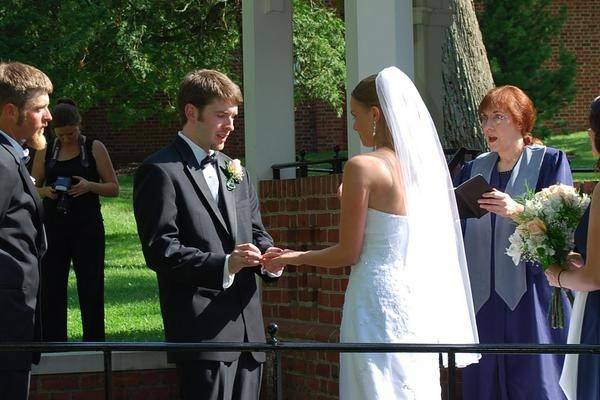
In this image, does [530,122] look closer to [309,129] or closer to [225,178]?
[225,178]

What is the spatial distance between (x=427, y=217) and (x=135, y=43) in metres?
11.2

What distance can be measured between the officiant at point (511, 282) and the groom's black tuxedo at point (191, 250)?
1.44 metres

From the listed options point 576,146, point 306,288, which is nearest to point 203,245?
point 306,288

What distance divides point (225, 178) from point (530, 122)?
1.82m

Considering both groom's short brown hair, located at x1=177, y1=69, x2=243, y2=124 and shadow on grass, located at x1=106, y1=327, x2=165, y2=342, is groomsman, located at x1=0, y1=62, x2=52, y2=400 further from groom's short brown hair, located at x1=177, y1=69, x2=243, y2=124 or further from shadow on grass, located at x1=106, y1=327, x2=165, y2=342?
shadow on grass, located at x1=106, y1=327, x2=165, y2=342

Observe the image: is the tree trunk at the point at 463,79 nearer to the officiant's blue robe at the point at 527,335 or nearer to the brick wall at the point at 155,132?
the officiant's blue robe at the point at 527,335

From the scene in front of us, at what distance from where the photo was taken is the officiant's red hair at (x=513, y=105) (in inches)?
239

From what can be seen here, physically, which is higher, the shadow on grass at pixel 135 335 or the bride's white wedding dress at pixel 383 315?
the bride's white wedding dress at pixel 383 315

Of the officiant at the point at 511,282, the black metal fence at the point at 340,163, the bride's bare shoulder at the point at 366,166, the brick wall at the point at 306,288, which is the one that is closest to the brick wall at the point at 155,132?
the black metal fence at the point at 340,163

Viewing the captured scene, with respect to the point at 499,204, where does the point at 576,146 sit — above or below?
above

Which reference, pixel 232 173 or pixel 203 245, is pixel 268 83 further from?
pixel 203 245

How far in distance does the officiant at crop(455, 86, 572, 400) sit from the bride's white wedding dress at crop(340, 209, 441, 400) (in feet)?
3.63

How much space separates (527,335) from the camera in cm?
602

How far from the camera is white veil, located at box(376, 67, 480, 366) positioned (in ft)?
16.4
